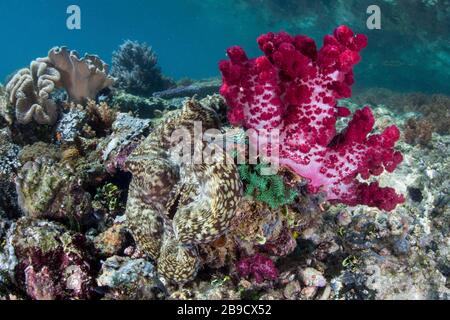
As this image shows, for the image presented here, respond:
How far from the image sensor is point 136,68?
1070cm

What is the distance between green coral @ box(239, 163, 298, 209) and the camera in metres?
2.75

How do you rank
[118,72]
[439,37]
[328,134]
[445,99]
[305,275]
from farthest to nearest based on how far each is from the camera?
1. [439,37]
2. [445,99]
3. [118,72]
4. [305,275]
5. [328,134]

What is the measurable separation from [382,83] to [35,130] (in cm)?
3602

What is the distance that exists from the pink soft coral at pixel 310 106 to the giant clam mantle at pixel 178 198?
46cm

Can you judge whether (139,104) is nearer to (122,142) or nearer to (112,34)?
(122,142)

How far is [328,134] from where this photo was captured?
2746 millimetres

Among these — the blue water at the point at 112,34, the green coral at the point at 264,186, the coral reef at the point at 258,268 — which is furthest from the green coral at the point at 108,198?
the blue water at the point at 112,34

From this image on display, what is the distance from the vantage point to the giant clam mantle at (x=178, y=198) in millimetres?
2518

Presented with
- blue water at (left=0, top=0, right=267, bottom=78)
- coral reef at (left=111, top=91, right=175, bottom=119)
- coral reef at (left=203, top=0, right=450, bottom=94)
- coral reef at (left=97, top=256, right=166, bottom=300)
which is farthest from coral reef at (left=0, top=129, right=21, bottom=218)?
blue water at (left=0, top=0, right=267, bottom=78)

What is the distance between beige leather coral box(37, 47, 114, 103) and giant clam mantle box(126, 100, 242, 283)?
3469 millimetres

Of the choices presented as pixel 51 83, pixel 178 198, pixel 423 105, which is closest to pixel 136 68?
pixel 51 83

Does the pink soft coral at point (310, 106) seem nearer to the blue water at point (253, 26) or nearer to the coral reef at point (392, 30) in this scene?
the blue water at point (253, 26)
